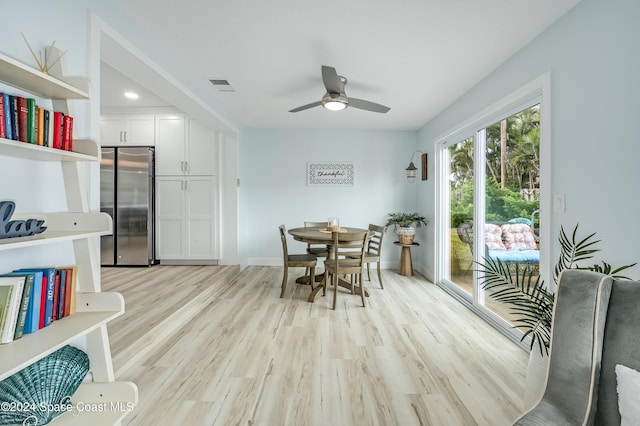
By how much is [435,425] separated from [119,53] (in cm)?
306

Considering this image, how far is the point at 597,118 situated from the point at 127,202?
17.1 feet

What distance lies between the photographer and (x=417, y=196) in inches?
204

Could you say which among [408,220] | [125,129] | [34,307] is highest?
[125,129]

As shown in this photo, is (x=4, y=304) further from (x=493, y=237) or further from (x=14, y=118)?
(x=493, y=237)

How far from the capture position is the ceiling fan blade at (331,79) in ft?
7.65

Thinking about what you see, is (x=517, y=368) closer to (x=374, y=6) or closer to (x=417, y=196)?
(x=374, y=6)

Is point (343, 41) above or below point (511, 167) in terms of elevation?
above

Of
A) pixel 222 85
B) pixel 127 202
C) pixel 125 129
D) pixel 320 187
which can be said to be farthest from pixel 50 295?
pixel 320 187

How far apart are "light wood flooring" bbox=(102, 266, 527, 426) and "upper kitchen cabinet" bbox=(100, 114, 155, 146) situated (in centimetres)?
216

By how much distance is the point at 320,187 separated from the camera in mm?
5230

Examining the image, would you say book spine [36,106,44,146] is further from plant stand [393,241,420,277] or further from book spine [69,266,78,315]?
plant stand [393,241,420,277]

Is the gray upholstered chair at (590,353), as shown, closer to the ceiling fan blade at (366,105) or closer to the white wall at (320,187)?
the ceiling fan blade at (366,105)

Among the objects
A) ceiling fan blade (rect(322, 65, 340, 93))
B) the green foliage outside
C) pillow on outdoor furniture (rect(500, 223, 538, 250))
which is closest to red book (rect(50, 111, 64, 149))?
ceiling fan blade (rect(322, 65, 340, 93))

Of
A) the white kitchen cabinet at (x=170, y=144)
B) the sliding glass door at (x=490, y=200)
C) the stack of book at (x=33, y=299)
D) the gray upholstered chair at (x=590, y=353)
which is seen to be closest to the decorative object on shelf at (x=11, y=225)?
the stack of book at (x=33, y=299)
